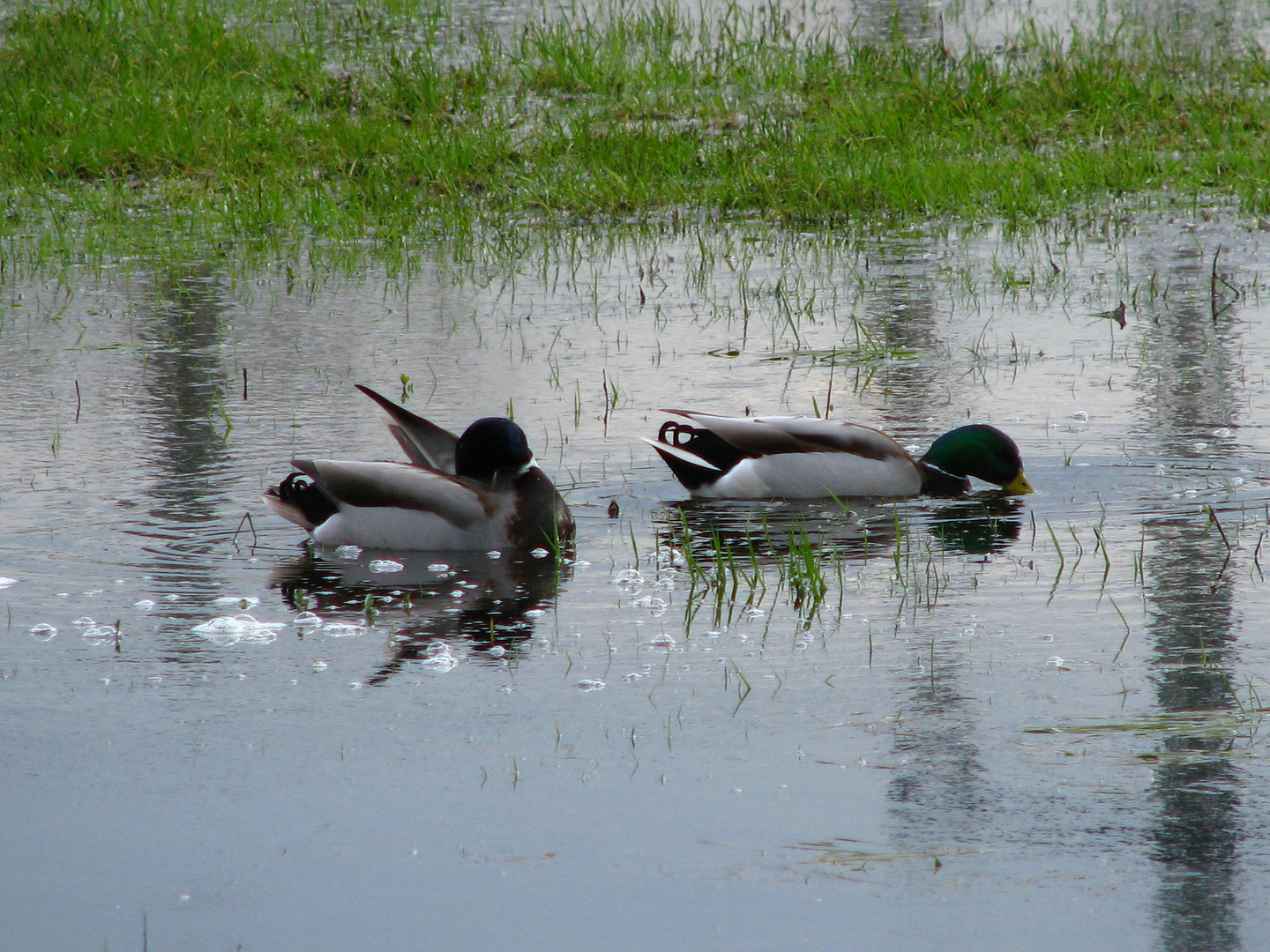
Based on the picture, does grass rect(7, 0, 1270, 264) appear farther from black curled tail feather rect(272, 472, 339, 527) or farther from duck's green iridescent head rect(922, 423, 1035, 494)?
duck's green iridescent head rect(922, 423, 1035, 494)

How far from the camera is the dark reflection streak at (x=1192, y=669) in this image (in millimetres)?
3289

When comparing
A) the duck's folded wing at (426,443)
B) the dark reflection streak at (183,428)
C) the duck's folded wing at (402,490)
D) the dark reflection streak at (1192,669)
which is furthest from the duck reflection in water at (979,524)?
the dark reflection streak at (183,428)

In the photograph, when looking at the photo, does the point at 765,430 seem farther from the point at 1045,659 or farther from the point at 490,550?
the point at 1045,659

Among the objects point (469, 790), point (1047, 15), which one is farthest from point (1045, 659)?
point (1047, 15)

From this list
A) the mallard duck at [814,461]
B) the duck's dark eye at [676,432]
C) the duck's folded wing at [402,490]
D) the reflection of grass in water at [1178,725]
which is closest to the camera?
the reflection of grass in water at [1178,725]

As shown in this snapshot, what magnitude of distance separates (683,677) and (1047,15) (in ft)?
53.3

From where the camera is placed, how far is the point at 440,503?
6031mm

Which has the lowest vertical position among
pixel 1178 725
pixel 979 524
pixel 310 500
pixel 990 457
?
pixel 1178 725

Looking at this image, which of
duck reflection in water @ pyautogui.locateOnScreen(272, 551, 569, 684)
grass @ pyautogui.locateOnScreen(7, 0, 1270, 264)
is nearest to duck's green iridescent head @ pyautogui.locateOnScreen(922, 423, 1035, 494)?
duck reflection in water @ pyautogui.locateOnScreen(272, 551, 569, 684)

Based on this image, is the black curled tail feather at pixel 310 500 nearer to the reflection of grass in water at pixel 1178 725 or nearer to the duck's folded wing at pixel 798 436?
the duck's folded wing at pixel 798 436

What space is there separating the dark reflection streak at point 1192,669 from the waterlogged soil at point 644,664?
13mm

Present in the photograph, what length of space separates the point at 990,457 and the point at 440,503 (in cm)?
215

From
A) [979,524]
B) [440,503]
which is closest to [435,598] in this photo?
[440,503]

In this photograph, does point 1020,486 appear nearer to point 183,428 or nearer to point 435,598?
point 435,598
